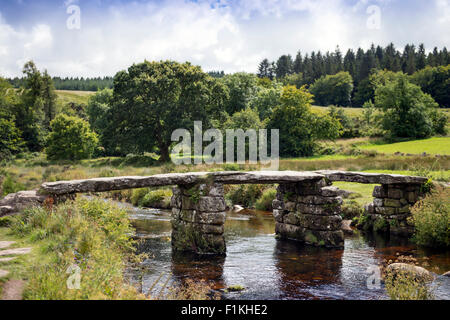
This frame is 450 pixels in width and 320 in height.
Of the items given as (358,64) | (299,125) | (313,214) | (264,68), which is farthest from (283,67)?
(313,214)

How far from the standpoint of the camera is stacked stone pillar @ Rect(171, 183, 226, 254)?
1298 centimetres

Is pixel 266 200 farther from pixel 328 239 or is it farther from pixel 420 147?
pixel 420 147

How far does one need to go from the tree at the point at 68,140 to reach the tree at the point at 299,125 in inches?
814

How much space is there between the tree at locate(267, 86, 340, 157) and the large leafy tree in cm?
1031

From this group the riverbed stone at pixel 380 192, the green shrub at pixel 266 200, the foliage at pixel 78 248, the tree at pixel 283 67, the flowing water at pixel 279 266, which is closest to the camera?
the foliage at pixel 78 248

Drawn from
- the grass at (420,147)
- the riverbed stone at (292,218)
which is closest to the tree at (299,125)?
the grass at (420,147)

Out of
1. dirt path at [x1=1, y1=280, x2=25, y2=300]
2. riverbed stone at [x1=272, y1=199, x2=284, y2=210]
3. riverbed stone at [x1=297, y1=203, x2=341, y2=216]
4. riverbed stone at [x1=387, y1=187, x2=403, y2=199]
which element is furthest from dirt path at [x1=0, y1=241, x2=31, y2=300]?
riverbed stone at [x1=387, y1=187, x2=403, y2=199]

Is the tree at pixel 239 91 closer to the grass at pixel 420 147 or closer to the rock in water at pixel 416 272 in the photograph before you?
the grass at pixel 420 147

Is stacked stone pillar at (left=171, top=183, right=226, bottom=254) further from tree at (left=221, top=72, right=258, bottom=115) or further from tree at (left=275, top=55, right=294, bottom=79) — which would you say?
tree at (left=275, top=55, right=294, bottom=79)

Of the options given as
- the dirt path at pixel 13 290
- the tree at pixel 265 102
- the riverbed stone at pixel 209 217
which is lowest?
the riverbed stone at pixel 209 217

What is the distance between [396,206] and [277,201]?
4713 millimetres

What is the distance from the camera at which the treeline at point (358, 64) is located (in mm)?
91438
